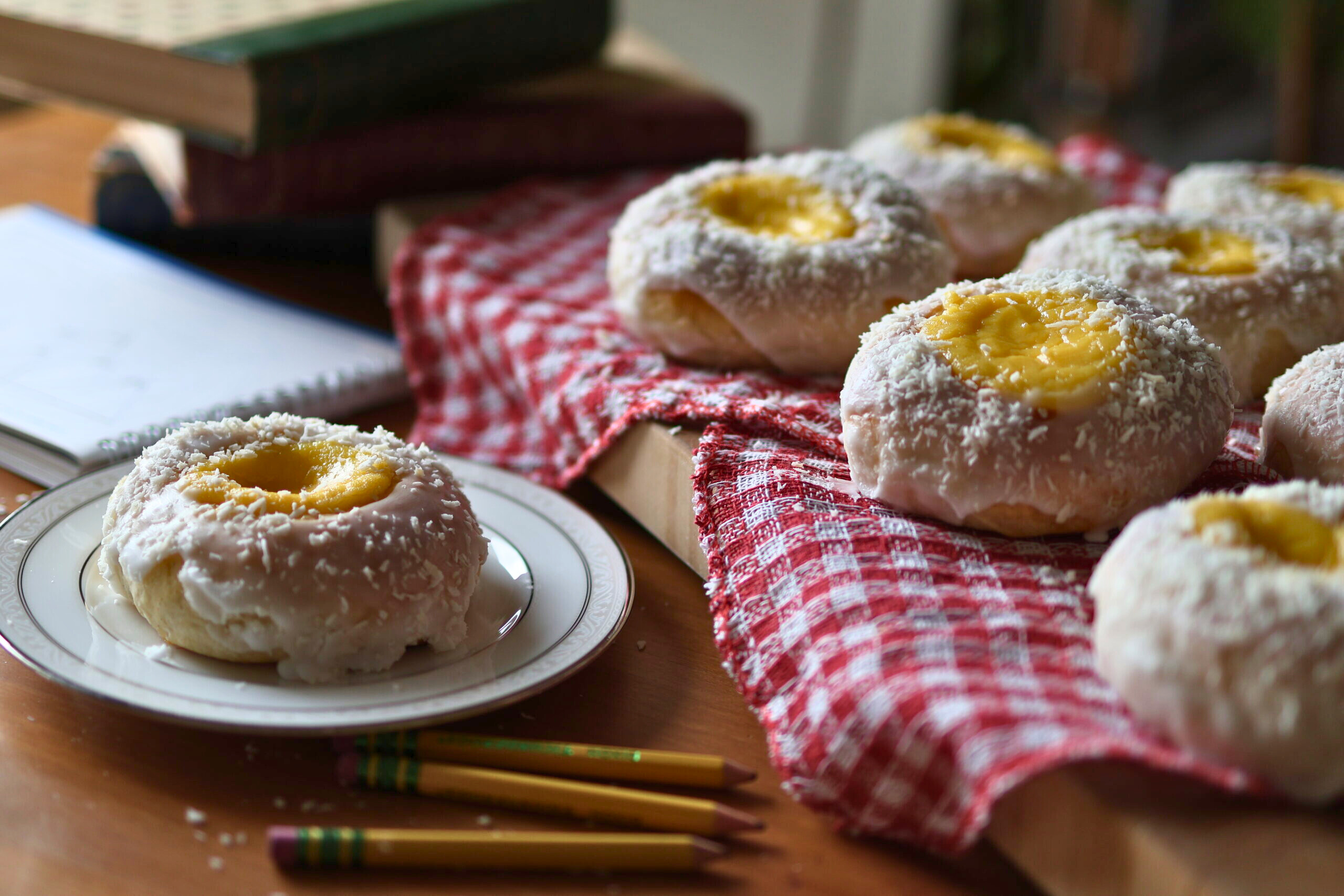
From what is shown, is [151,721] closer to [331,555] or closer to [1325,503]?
[331,555]

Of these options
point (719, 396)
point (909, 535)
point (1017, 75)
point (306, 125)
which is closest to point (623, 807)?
point (909, 535)

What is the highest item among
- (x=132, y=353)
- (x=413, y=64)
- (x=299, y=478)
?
(x=413, y=64)

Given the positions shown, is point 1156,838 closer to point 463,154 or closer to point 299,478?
point 299,478

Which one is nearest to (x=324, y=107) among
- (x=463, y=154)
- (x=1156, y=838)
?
(x=463, y=154)

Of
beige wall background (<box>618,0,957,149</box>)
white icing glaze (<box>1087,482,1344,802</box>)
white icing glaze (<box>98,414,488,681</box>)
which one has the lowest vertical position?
beige wall background (<box>618,0,957,149</box>)

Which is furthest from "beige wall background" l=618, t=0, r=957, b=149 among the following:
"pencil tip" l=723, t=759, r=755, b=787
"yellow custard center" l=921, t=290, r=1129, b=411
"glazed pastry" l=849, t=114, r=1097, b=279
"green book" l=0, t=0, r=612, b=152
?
"pencil tip" l=723, t=759, r=755, b=787

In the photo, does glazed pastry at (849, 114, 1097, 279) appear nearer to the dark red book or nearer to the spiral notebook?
the dark red book

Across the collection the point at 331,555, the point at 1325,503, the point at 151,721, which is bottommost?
the point at 151,721
